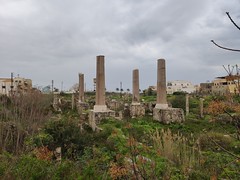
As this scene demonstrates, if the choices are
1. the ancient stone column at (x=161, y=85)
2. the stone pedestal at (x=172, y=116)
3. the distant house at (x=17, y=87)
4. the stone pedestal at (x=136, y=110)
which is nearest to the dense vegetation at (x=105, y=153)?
the distant house at (x=17, y=87)

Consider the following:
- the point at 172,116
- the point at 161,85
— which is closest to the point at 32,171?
the point at 172,116

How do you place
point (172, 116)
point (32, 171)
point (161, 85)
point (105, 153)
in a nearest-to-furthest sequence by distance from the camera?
point (32, 171), point (105, 153), point (172, 116), point (161, 85)

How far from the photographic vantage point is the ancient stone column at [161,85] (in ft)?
49.0

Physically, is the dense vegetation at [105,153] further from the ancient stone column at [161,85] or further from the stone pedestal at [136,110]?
the stone pedestal at [136,110]

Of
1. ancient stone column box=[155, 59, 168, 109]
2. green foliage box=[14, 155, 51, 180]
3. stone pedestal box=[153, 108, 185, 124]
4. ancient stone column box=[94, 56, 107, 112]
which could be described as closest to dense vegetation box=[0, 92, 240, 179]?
green foliage box=[14, 155, 51, 180]

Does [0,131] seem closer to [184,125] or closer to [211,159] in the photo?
[211,159]

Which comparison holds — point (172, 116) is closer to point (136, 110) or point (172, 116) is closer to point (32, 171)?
point (136, 110)

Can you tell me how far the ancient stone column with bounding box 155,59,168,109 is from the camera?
14938 millimetres

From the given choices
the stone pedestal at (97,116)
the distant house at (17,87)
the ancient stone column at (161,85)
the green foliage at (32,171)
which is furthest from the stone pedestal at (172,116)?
the green foliage at (32,171)

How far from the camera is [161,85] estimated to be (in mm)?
15031

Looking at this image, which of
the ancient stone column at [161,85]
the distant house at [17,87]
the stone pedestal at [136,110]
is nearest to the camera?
the distant house at [17,87]

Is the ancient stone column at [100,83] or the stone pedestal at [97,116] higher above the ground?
the ancient stone column at [100,83]

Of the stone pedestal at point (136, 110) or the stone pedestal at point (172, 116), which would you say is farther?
the stone pedestal at point (136, 110)

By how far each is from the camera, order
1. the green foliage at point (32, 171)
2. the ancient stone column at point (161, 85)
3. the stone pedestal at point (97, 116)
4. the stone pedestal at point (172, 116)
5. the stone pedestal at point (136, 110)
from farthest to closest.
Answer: the stone pedestal at point (136, 110)
the ancient stone column at point (161, 85)
the stone pedestal at point (172, 116)
the stone pedestal at point (97, 116)
the green foliage at point (32, 171)
